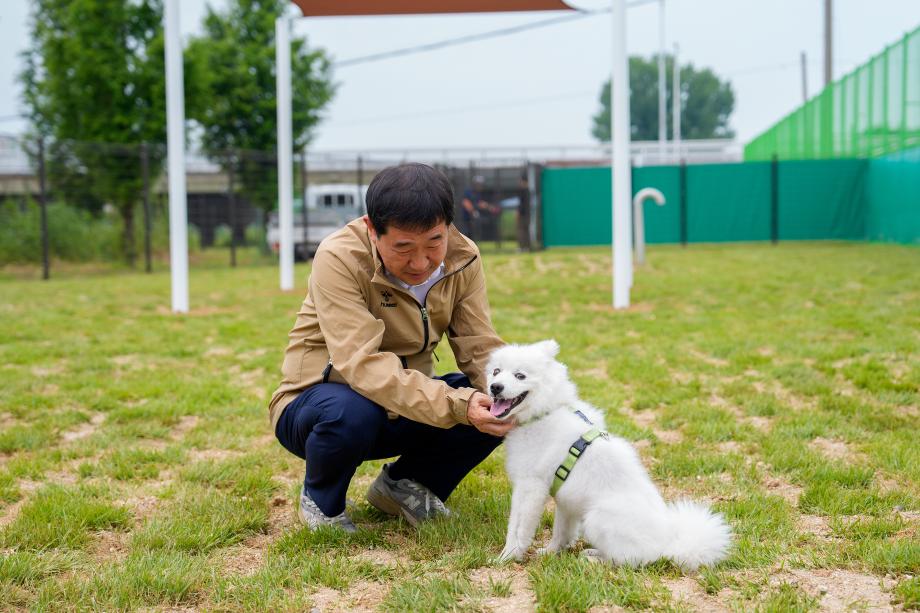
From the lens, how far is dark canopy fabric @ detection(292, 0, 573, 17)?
9.01 meters

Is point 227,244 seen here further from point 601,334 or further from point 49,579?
point 49,579

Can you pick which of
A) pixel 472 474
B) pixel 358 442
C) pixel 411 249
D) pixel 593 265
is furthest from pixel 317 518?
pixel 593 265

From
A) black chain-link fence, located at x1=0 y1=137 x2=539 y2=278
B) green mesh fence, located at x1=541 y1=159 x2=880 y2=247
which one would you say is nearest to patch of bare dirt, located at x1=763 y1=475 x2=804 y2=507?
black chain-link fence, located at x1=0 y1=137 x2=539 y2=278

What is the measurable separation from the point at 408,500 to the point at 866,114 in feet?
63.0

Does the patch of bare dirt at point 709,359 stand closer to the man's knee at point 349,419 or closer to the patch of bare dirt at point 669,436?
the patch of bare dirt at point 669,436

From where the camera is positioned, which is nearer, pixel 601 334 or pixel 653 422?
pixel 653 422

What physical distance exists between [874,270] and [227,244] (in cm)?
1416

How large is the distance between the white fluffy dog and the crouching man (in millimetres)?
104

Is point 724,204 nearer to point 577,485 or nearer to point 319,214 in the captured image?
point 319,214

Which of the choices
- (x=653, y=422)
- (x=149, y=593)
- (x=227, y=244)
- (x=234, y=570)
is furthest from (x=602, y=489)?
(x=227, y=244)

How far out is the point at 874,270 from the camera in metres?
11.9

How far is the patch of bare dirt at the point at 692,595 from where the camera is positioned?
243 centimetres

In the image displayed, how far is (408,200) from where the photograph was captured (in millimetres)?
2719

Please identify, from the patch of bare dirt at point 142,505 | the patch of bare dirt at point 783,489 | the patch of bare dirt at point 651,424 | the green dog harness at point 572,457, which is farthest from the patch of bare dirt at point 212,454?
the patch of bare dirt at point 783,489
